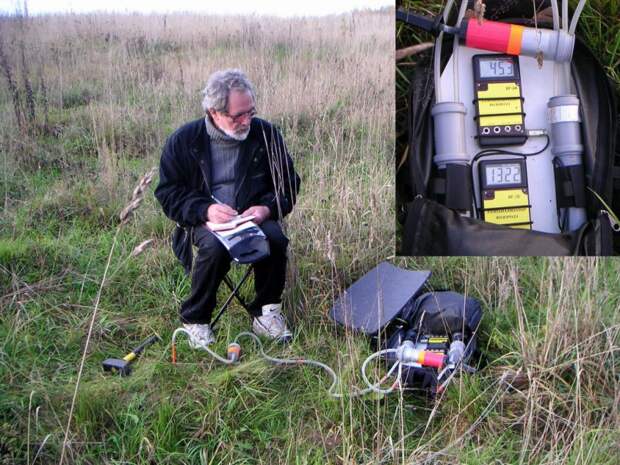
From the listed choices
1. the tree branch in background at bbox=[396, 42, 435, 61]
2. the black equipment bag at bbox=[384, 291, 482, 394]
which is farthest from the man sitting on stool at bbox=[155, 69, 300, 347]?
the tree branch in background at bbox=[396, 42, 435, 61]

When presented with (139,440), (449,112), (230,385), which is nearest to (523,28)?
(449,112)

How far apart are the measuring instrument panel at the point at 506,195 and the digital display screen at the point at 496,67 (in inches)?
15.6

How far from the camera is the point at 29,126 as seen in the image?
2.81m

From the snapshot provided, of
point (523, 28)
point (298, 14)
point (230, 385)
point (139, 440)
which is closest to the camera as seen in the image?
point (139, 440)

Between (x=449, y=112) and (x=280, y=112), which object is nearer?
(x=280, y=112)

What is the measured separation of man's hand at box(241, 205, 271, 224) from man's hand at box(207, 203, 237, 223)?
57mm

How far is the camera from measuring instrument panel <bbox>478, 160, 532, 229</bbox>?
10.6 ft

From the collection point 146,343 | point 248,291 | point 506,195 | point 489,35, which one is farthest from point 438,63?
point 146,343

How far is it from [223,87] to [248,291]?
0.84m

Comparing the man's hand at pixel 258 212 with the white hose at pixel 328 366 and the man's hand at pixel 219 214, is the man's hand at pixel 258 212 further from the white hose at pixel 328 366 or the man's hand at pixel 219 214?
the white hose at pixel 328 366

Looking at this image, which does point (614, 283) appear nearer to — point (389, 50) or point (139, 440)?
point (389, 50)

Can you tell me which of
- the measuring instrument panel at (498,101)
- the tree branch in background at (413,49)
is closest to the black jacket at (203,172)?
the tree branch in background at (413,49)

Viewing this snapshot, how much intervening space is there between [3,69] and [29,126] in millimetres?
233

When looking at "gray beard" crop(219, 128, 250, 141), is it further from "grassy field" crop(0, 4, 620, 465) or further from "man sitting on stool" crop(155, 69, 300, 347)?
"grassy field" crop(0, 4, 620, 465)
